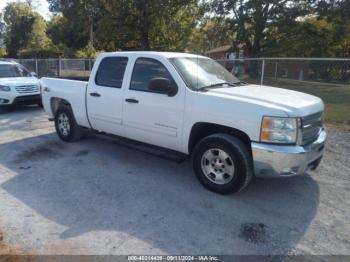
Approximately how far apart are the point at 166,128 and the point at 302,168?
1993 mm

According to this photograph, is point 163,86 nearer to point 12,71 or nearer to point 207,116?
point 207,116

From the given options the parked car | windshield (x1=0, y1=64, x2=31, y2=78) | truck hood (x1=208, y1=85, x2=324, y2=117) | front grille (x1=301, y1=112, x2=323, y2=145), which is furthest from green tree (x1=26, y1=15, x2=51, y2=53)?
front grille (x1=301, y1=112, x2=323, y2=145)

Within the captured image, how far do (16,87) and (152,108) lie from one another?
24.6ft

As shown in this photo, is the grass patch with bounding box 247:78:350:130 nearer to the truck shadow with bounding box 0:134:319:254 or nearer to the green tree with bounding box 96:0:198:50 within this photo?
the truck shadow with bounding box 0:134:319:254

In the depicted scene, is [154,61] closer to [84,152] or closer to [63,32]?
[84,152]

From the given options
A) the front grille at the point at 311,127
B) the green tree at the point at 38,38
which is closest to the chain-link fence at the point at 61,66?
the front grille at the point at 311,127

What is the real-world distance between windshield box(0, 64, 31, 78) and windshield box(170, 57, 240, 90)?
28.7 feet

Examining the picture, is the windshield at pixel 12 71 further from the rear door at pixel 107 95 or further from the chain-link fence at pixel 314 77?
the chain-link fence at pixel 314 77

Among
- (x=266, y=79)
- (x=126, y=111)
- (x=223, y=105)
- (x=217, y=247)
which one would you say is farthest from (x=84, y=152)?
(x=266, y=79)

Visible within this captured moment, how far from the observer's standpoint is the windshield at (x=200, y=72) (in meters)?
4.77

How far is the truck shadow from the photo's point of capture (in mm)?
3420

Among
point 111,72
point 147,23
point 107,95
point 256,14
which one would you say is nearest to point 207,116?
point 107,95

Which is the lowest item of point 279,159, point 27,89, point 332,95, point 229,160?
point 229,160

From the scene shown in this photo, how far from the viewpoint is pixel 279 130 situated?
154 inches
